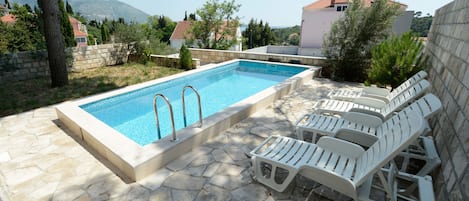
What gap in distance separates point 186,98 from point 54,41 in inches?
164

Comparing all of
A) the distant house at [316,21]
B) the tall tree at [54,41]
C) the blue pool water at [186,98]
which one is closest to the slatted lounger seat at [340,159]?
the blue pool water at [186,98]

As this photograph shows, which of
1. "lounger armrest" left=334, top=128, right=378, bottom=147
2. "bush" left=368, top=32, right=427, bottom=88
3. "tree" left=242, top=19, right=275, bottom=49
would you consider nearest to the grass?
"lounger armrest" left=334, top=128, right=378, bottom=147

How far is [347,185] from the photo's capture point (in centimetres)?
214

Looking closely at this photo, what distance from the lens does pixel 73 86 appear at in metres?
7.06

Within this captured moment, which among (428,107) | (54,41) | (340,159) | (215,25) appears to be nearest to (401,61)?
(428,107)

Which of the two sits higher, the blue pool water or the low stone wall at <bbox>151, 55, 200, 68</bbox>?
the low stone wall at <bbox>151, 55, 200, 68</bbox>

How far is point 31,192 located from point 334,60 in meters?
8.08

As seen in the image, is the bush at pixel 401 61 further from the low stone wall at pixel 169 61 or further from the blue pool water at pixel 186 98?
the low stone wall at pixel 169 61

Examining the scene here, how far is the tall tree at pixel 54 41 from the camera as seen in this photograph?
6.34 metres

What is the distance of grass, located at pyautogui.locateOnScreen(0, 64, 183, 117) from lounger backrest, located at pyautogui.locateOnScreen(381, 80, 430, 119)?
6922 mm

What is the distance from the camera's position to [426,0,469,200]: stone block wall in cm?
208

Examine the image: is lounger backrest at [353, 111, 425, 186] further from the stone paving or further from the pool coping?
the pool coping

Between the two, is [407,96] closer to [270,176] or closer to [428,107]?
[428,107]

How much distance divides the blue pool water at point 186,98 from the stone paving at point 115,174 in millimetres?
1217
